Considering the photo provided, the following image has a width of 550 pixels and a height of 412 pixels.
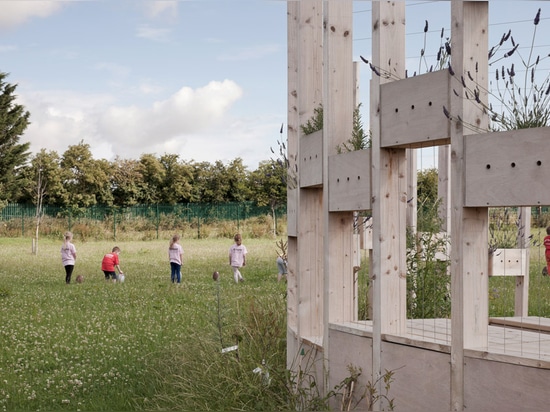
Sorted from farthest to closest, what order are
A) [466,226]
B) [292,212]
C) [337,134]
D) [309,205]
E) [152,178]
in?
[152,178]
[292,212]
[309,205]
[337,134]
[466,226]

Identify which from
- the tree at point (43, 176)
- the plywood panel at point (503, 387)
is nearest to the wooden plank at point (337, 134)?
the plywood panel at point (503, 387)

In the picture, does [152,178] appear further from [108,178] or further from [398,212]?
[398,212]

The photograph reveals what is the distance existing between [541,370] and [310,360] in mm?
2463

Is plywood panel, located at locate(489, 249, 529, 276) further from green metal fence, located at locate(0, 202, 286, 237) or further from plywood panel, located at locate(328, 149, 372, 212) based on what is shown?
green metal fence, located at locate(0, 202, 286, 237)

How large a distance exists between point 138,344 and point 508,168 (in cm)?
748

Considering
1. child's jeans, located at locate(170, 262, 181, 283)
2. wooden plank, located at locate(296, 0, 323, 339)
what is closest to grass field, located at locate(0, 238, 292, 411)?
child's jeans, located at locate(170, 262, 181, 283)

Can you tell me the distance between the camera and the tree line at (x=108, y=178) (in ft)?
172

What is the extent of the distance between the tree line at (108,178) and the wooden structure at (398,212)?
44.8 meters

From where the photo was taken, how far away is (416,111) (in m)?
5.18

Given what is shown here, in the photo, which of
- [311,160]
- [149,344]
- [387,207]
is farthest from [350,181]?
[149,344]

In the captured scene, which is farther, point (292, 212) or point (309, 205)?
point (292, 212)

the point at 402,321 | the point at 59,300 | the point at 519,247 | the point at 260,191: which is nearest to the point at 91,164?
the point at 260,191

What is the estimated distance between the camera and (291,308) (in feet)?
24.5

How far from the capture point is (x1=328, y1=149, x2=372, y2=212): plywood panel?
5.72 meters
